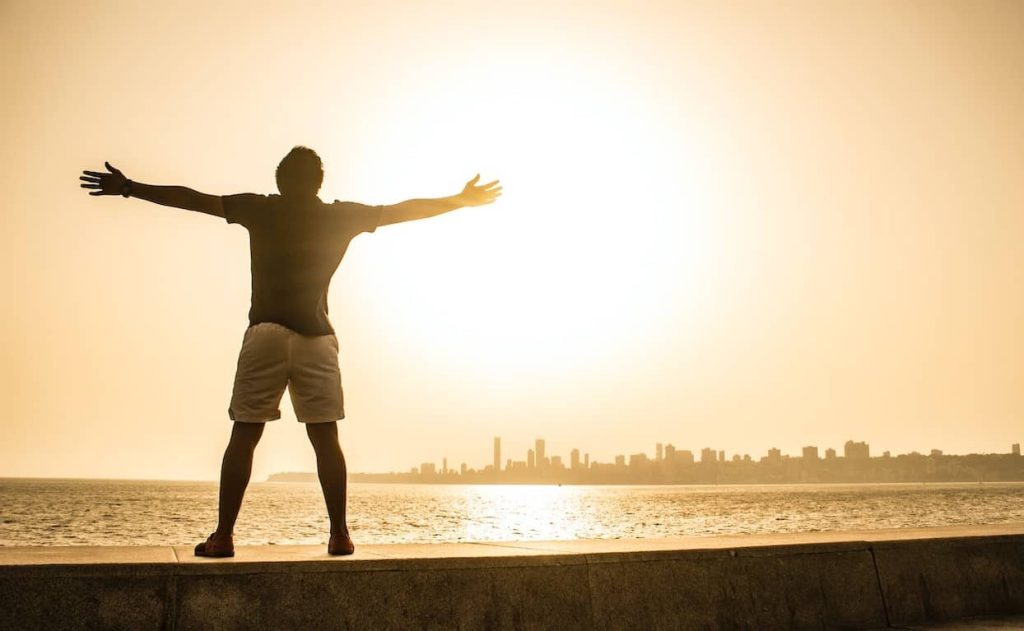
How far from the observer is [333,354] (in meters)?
4.95

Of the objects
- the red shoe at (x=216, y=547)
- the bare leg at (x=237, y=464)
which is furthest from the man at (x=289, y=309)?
the red shoe at (x=216, y=547)

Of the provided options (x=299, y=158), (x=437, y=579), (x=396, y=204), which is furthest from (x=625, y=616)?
(x=299, y=158)

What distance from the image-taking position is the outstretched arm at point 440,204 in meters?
5.33

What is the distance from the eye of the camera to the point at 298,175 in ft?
16.9

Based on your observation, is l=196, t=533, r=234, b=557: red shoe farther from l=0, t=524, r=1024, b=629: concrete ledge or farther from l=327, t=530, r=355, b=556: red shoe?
l=327, t=530, r=355, b=556: red shoe

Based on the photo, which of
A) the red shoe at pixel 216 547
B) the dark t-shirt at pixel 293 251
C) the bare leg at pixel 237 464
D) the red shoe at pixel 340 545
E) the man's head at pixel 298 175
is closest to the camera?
the red shoe at pixel 216 547

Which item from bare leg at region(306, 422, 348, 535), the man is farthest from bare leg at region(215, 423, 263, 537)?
bare leg at region(306, 422, 348, 535)

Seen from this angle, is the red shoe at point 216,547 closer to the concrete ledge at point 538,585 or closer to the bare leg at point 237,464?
the concrete ledge at point 538,585

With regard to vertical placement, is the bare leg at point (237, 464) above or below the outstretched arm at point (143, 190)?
below

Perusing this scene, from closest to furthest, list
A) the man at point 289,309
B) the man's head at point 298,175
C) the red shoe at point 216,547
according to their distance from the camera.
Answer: the red shoe at point 216,547 → the man at point 289,309 → the man's head at point 298,175

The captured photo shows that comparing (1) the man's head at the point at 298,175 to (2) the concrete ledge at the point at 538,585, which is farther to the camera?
(1) the man's head at the point at 298,175

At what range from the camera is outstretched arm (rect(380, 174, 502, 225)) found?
17.5 ft

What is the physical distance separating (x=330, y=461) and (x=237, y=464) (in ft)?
1.76

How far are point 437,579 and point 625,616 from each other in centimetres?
110
